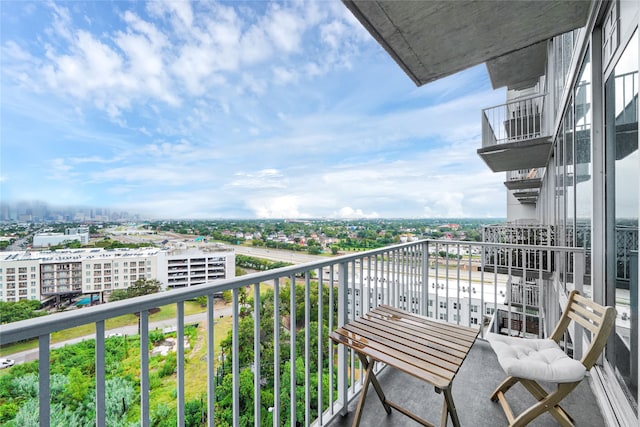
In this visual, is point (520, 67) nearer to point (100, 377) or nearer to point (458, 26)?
point (458, 26)

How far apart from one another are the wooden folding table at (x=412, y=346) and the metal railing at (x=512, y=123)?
5.86 m

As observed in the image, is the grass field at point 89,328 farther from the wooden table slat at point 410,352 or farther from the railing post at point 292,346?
the wooden table slat at point 410,352

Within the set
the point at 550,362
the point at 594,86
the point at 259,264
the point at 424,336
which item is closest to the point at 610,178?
the point at 594,86

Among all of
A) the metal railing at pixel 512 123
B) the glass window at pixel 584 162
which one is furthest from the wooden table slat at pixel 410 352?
the metal railing at pixel 512 123

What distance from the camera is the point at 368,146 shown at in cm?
3453

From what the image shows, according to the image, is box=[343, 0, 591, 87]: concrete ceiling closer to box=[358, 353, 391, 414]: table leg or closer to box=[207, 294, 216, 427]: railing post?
box=[207, 294, 216, 427]: railing post

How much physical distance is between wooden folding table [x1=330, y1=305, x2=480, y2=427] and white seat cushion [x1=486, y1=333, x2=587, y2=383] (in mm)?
237

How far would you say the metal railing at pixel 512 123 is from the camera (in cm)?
652

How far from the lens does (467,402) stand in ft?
7.20

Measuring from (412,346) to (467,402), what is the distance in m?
1.05

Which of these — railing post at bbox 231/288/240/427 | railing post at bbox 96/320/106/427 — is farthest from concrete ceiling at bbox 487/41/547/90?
railing post at bbox 96/320/106/427

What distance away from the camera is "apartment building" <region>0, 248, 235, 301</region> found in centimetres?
454

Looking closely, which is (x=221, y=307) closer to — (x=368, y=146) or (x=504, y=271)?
(x=504, y=271)

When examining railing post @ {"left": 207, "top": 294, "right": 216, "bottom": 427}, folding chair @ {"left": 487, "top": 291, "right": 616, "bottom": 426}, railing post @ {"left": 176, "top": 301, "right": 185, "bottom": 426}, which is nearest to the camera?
railing post @ {"left": 176, "top": 301, "right": 185, "bottom": 426}
